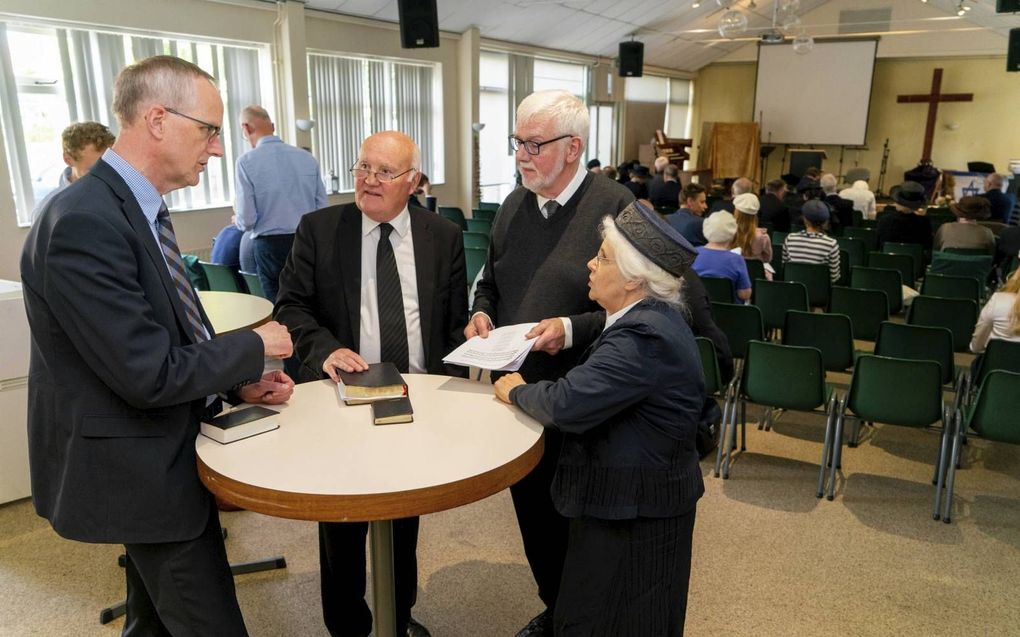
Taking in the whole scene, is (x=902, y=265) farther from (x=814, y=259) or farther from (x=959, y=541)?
(x=959, y=541)

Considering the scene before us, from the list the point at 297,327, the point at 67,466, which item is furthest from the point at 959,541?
the point at 67,466

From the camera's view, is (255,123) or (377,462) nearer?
(377,462)

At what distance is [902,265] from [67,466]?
646cm

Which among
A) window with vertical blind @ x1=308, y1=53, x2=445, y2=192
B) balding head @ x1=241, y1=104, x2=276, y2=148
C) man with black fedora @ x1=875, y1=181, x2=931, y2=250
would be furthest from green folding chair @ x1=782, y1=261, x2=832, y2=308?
window with vertical blind @ x1=308, y1=53, x2=445, y2=192

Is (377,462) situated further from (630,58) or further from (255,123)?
(630,58)

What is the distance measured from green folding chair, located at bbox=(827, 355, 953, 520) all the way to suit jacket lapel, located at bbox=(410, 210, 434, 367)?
239 centimetres

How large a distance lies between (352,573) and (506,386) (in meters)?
0.89

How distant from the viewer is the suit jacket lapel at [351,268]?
2.23m

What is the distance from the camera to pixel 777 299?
5129mm

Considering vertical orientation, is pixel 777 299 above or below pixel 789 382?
above

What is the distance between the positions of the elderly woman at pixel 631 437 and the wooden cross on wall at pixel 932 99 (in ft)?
58.6

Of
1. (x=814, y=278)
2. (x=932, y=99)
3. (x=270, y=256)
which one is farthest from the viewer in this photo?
(x=932, y=99)

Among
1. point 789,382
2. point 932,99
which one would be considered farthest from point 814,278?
point 932,99

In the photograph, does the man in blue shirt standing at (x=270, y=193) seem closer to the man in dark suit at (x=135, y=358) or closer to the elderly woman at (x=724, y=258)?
the elderly woman at (x=724, y=258)
